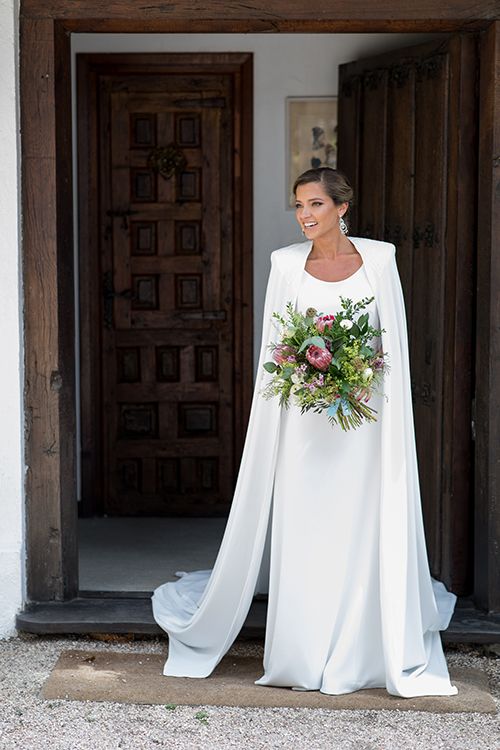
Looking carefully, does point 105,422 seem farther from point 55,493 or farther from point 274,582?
point 274,582

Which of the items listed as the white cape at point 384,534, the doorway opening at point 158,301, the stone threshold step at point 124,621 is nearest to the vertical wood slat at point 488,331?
the stone threshold step at point 124,621

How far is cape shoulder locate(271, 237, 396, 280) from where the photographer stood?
4.14m

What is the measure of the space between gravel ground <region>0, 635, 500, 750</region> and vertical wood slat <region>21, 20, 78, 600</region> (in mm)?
688

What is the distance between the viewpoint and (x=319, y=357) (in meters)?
3.81

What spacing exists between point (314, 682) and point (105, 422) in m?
2.84

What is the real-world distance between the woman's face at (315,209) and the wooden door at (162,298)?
243cm

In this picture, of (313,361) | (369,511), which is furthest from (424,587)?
(313,361)

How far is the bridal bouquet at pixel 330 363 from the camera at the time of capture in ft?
12.6

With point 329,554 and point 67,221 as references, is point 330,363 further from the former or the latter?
point 67,221

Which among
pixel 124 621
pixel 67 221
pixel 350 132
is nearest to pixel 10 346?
pixel 67 221

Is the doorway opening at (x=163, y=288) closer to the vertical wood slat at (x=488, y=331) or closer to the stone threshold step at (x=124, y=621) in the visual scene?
the stone threshold step at (x=124, y=621)

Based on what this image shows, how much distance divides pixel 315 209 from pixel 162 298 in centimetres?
257

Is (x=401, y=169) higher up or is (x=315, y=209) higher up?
(x=401, y=169)

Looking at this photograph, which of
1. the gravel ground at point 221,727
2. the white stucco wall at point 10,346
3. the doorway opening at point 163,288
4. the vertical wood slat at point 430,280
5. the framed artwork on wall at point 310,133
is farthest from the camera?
the doorway opening at point 163,288
